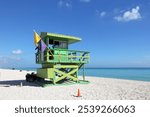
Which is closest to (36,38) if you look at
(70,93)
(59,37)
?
(59,37)

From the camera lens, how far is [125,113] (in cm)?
780

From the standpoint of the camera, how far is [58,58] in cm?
1752

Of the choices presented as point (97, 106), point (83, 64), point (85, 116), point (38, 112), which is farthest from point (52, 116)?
point (83, 64)

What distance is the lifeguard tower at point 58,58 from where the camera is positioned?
17.2 meters

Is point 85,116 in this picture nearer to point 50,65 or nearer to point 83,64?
point 50,65

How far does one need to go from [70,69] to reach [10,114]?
12.1 metres

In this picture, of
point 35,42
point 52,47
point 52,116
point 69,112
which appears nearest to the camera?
point 52,116

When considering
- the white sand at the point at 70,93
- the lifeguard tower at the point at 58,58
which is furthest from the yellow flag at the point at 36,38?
the white sand at the point at 70,93

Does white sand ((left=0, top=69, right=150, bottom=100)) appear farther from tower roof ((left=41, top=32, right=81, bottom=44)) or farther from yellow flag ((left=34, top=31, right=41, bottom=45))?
tower roof ((left=41, top=32, right=81, bottom=44))

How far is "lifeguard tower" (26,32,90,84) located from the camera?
1725 centimetres

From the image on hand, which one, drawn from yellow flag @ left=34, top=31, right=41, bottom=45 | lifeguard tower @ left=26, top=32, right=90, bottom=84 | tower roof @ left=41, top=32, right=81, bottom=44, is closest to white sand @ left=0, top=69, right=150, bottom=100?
lifeguard tower @ left=26, top=32, right=90, bottom=84

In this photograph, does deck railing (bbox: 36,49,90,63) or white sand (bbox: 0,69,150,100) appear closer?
white sand (bbox: 0,69,150,100)

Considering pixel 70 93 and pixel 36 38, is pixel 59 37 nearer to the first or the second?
pixel 36 38

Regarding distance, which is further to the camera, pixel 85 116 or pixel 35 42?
pixel 35 42
